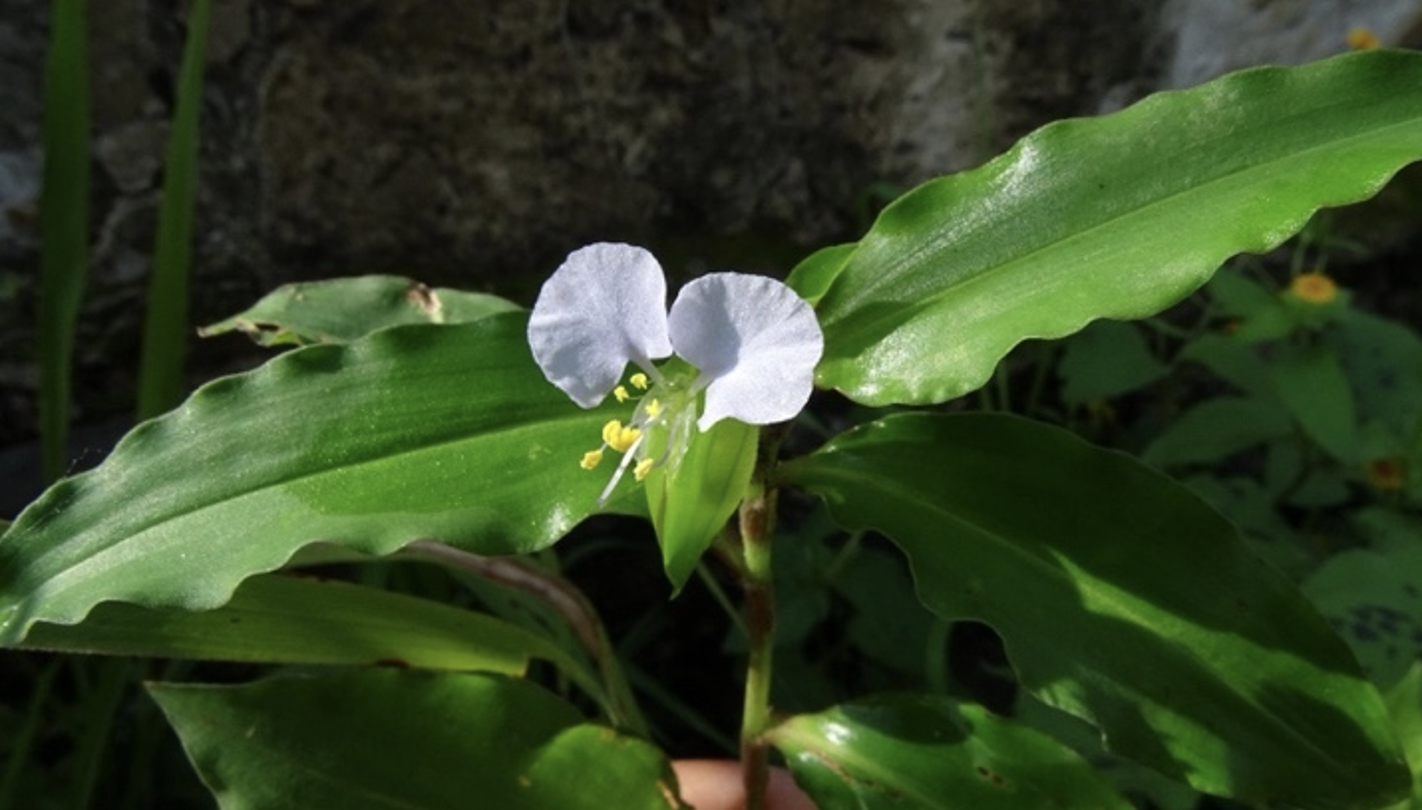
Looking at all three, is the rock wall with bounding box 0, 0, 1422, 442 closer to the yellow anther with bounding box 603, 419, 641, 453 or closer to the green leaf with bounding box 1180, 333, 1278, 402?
the green leaf with bounding box 1180, 333, 1278, 402

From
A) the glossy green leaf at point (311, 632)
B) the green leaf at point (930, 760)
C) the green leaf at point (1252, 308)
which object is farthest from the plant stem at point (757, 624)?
the green leaf at point (1252, 308)

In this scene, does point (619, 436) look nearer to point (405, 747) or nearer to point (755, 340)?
point (755, 340)

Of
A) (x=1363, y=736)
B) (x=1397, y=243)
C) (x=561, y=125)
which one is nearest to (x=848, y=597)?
(x=561, y=125)

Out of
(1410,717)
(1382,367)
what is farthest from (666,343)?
(1382,367)

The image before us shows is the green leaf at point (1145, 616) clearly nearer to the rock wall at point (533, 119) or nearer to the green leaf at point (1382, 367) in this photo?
the green leaf at point (1382, 367)

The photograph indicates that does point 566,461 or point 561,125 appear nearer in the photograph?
point 566,461

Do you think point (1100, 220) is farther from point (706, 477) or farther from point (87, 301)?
point (87, 301)
